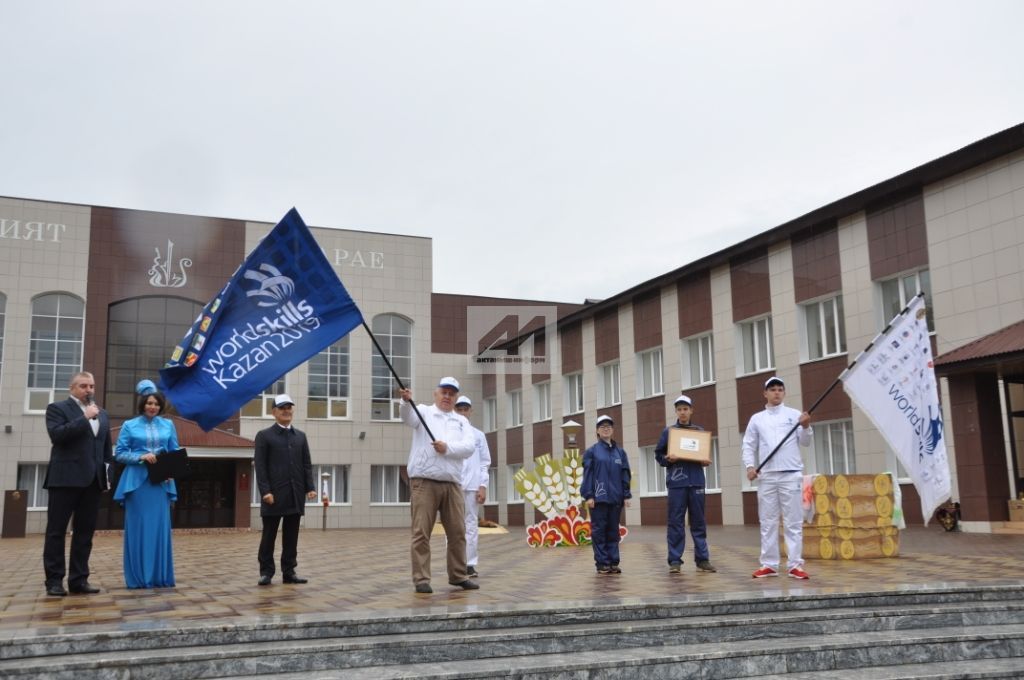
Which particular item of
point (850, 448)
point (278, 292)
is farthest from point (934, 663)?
point (850, 448)

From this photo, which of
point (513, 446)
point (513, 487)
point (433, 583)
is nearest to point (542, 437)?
point (513, 446)

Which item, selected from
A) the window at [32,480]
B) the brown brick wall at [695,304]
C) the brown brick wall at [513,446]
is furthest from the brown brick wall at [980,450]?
the window at [32,480]

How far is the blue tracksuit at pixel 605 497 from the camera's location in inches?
424

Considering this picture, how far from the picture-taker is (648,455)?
30.4 m

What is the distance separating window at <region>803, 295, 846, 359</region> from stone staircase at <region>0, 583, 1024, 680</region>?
1597 centimetres

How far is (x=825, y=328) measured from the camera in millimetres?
23031

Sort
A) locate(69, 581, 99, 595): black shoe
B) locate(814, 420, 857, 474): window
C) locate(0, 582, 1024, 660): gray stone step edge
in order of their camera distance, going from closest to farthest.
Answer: locate(0, 582, 1024, 660): gray stone step edge
locate(69, 581, 99, 595): black shoe
locate(814, 420, 857, 474): window

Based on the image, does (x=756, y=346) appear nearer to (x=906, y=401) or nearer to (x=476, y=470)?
(x=906, y=401)

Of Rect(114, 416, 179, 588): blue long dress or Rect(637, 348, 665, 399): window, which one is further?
Rect(637, 348, 665, 399): window

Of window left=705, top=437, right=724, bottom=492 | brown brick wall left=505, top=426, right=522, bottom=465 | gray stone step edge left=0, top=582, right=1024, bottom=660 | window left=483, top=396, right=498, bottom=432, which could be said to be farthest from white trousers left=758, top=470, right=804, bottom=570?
window left=483, top=396, right=498, bottom=432

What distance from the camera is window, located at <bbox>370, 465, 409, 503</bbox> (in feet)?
132

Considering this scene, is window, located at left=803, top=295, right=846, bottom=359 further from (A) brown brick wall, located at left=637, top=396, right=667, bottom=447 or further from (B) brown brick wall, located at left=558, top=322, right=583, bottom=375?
(B) brown brick wall, located at left=558, top=322, right=583, bottom=375

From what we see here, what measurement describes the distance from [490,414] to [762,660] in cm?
3630

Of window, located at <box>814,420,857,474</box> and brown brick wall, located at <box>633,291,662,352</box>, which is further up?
brown brick wall, located at <box>633,291,662,352</box>
